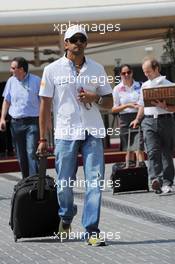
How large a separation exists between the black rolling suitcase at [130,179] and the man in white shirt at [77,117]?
15.2 feet

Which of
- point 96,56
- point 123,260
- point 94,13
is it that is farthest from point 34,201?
point 96,56

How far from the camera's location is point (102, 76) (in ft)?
28.6

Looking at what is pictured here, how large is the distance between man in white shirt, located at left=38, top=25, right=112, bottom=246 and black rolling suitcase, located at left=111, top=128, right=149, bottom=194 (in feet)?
15.2

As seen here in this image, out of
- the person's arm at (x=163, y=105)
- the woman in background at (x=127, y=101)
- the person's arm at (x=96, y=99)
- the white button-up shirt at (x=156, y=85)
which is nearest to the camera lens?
the person's arm at (x=96, y=99)

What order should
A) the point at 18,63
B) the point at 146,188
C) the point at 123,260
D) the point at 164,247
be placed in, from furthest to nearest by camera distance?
the point at 146,188 → the point at 18,63 → the point at 164,247 → the point at 123,260

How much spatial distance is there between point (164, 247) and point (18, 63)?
4776 mm

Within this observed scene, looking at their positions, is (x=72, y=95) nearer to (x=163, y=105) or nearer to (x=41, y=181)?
(x=41, y=181)

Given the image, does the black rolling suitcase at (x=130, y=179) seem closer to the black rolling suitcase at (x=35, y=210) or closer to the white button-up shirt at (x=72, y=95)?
the black rolling suitcase at (x=35, y=210)

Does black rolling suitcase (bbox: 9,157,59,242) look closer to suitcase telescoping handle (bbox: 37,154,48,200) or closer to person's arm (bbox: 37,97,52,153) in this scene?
suitcase telescoping handle (bbox: 37,154,48,200)

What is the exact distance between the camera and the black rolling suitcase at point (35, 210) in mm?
8969

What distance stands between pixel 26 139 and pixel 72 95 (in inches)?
157

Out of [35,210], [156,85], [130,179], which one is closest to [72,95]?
[35,210]

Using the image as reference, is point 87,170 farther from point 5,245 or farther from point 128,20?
point 128,20

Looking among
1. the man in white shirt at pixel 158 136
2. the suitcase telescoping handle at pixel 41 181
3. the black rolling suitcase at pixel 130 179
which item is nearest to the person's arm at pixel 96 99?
the suitcase telescoping handle at pixel 41 181
